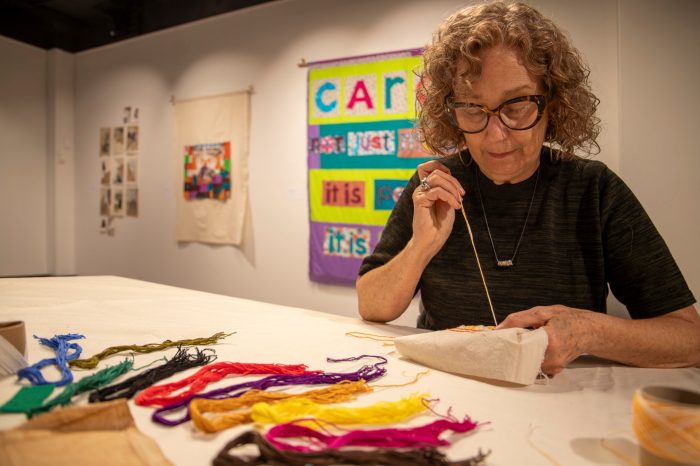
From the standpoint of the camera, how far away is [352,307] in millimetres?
3879

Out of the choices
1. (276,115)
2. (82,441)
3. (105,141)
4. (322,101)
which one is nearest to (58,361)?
(82,441)

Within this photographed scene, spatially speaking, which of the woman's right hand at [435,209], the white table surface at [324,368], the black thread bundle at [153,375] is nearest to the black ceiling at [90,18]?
the white table surface at [324,368]

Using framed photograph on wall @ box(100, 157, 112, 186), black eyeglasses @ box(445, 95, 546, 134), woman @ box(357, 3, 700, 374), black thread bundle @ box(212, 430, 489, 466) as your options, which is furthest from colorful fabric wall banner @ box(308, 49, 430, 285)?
framed photograph on wall @ box(100, 157, 112, 186)

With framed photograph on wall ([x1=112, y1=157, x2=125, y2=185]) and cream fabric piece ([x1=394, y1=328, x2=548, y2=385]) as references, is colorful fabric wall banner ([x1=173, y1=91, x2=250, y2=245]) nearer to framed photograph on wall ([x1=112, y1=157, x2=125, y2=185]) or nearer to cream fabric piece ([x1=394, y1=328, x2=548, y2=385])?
framed photograph on wall ([x1=112, y1=157, x2=125, y2=185])

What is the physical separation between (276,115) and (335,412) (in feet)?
12.5

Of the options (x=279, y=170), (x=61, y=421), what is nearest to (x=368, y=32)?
(x=279, y=170)

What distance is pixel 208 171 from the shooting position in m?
4.77

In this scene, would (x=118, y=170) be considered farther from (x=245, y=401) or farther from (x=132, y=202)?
(x=245, y=401)

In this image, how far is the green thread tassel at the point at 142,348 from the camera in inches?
39.9

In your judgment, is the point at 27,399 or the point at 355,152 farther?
the point at 355,152

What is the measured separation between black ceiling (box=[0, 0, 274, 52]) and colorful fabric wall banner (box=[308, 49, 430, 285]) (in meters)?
1.49

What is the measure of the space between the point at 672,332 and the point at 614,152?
2011mm

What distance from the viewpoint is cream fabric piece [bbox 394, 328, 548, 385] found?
0.92m

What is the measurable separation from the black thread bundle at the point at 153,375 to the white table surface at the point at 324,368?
0.08 ft
